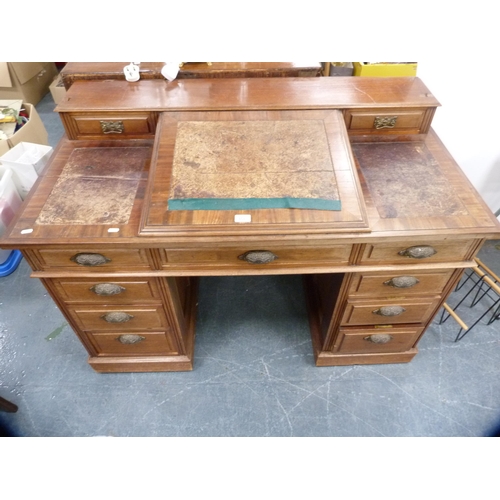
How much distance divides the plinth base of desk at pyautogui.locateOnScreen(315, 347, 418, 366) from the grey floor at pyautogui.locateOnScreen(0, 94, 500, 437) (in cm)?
4

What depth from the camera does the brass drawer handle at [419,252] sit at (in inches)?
51.3

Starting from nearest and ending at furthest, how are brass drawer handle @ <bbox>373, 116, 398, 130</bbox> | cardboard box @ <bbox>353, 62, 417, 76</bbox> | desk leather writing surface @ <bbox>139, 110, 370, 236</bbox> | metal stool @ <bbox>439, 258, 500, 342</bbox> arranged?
desk leather writing surface @ <bbox>139, 110, 370, 236</bbox> < brass drawer handle @ <bbox>373, 116, 398, 130</bbox> < cardboard box @ <bbox>353, 62, 417, 76</bbox> < metal stool @ <bbox>439, 258, 500, 342</bbox>

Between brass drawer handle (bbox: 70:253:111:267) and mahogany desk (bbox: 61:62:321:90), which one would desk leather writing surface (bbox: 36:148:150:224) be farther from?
mahogany desk (bbox: 61:62:321:90)

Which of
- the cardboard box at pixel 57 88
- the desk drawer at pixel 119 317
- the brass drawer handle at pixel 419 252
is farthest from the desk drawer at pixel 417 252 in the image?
the cardboard box at pixel 57 88

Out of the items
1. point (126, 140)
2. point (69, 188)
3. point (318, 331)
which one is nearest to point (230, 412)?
point (318, 331)

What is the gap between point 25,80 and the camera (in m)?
3.36

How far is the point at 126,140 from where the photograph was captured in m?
1.55

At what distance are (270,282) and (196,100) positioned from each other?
1.26 metres

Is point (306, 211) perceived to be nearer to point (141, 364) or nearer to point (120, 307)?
point (120, 307)

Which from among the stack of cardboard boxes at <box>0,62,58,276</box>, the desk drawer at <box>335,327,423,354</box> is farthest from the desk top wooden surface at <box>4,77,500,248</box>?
the stack of cardboard boxes at <box>0,62,58,276</box>

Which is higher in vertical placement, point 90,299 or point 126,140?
point 126,140

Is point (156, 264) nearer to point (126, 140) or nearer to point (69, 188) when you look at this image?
point (69, 188)

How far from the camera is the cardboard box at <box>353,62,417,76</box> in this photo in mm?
1827

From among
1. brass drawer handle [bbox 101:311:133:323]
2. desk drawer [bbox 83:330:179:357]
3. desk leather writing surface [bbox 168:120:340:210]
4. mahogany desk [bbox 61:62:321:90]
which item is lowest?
desk drawer [bbox 83:330:179:357]
